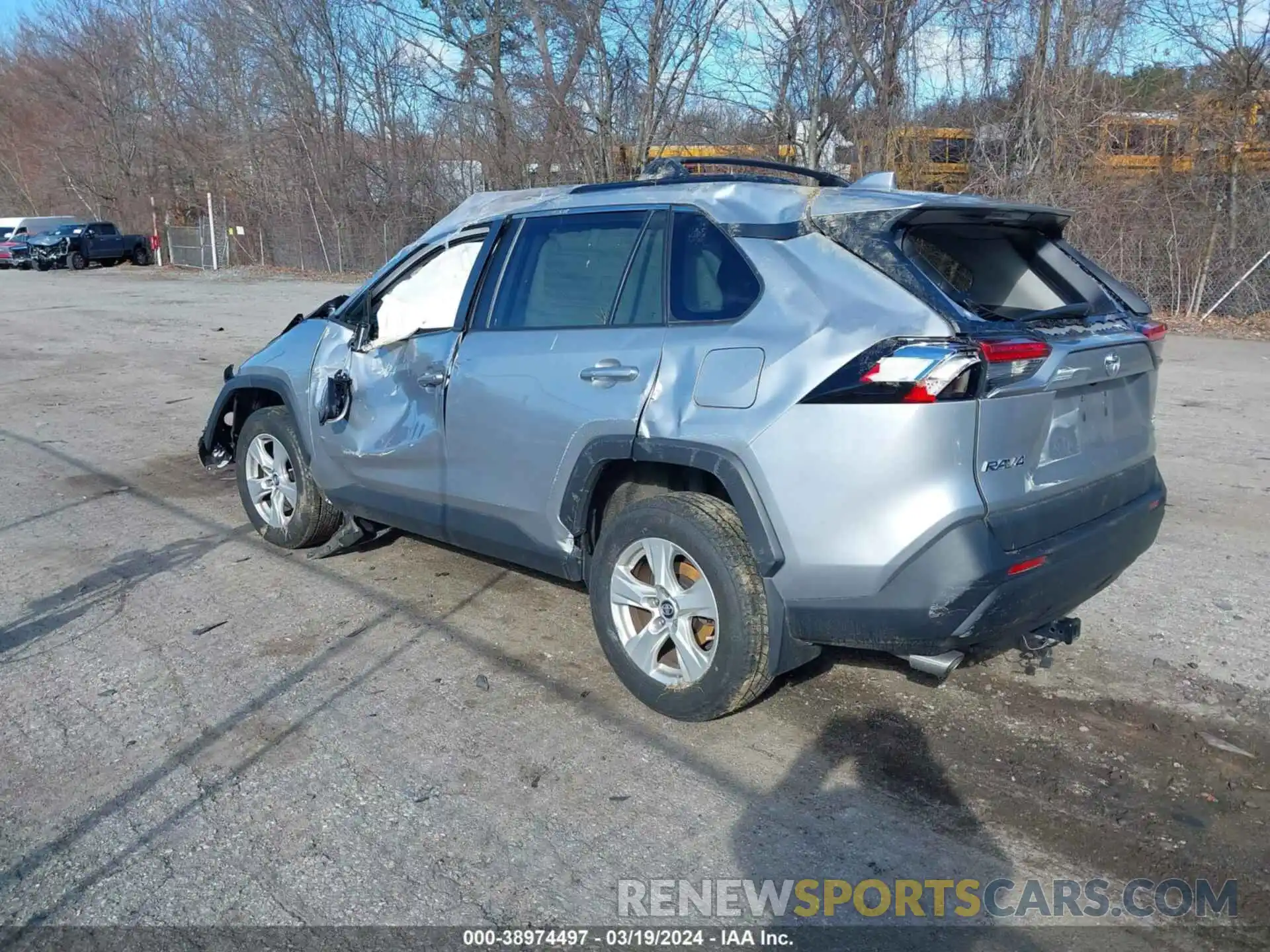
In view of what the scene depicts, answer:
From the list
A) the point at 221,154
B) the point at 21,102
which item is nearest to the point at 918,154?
the point at 221,154

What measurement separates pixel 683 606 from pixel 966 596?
102 centimetres

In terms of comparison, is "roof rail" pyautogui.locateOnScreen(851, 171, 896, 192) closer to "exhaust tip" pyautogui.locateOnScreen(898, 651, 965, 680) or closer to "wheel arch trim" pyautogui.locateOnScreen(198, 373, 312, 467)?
"exhaust tip" pyautogui.locateOnScreen(898, 651, 965, 680)

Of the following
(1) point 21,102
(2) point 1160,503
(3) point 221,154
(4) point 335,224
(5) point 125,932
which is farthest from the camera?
(1) point 21,102

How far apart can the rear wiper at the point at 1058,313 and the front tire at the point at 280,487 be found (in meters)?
3.61

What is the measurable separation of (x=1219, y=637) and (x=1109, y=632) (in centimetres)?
45

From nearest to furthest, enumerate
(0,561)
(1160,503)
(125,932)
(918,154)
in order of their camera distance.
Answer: (125,932)
(1160,503)
(0,561)
(918,154)

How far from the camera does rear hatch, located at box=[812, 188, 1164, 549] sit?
130 inches

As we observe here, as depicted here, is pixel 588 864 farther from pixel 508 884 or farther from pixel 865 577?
pixel 865 577

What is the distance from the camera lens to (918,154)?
19797 mm

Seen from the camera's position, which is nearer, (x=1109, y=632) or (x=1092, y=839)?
(x=1092, y=839)

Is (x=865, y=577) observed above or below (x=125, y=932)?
above

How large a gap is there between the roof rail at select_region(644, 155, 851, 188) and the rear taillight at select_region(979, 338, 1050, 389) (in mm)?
1228

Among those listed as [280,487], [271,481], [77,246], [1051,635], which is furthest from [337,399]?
[77,246]

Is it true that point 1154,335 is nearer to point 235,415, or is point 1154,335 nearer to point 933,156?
point 235,415
